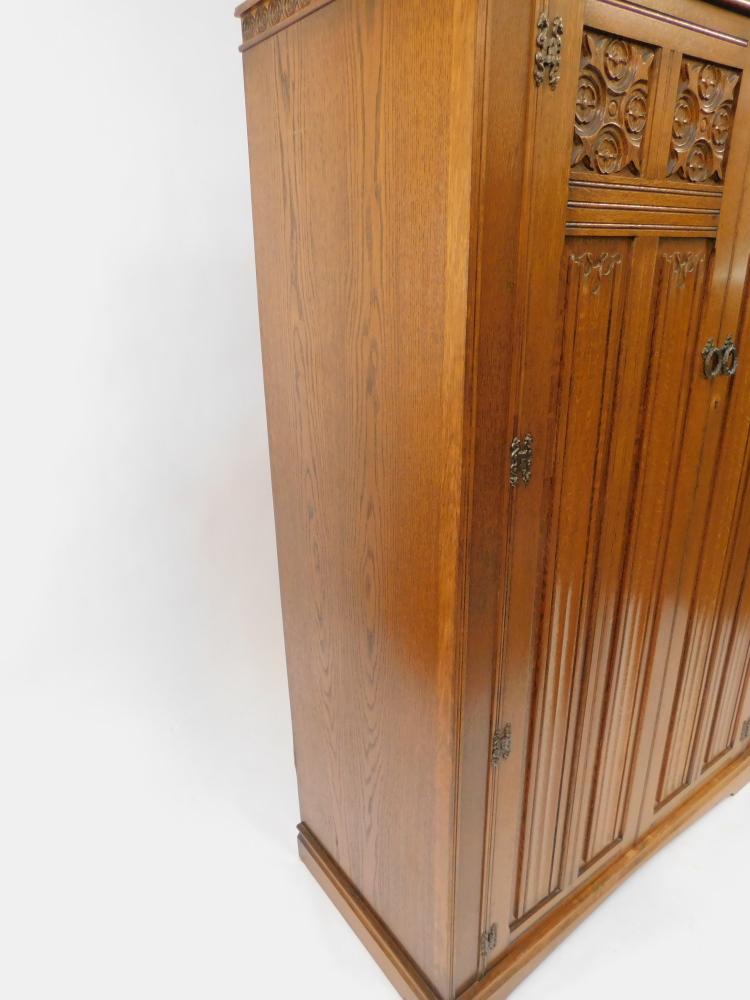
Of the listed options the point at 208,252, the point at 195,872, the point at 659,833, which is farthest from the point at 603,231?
the point at 195,872

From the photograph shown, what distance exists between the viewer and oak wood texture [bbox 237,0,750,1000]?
0.94 metres

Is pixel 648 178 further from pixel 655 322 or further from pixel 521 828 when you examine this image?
pixel 521 828

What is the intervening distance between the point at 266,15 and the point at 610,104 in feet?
1.93

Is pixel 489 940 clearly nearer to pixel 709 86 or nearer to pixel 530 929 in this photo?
pixel 530 929

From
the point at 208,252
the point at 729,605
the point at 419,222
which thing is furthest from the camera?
the point at 208,252

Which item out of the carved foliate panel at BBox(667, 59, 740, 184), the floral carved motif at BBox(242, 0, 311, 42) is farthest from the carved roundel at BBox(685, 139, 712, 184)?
the floral carved motif at BBox(242, 0, 311, 42)

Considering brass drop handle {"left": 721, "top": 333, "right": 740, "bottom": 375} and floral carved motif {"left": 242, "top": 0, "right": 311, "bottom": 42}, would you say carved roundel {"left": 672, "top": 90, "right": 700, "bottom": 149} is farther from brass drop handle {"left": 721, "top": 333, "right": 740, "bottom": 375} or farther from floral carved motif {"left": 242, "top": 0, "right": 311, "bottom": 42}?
floral carved motif {"left": 242, "top": 0, "right": 311, "bottom": 42}

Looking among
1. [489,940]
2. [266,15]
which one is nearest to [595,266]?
[266,15]

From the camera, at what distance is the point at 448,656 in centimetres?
112

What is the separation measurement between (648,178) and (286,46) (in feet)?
1.99

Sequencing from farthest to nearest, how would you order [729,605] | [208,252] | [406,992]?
[208,252]
[729,605]
[406,992]

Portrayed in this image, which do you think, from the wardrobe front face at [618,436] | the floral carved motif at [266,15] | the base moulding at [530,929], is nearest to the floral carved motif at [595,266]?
the wardrobe front face at [618,436]

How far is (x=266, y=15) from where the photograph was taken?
1.16 m

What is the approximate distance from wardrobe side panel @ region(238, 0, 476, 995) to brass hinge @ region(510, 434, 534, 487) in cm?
10
